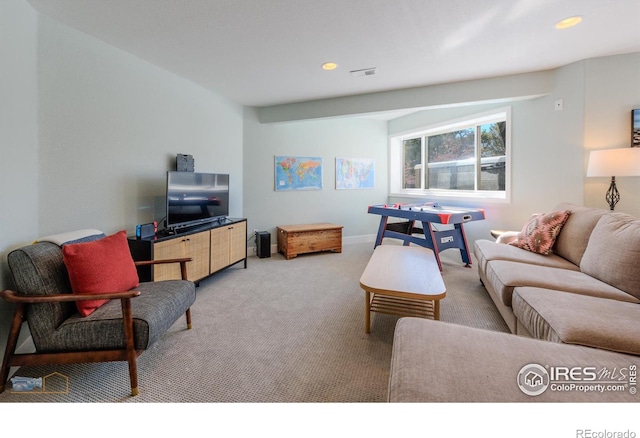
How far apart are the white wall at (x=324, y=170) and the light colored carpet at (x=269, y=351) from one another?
175cm

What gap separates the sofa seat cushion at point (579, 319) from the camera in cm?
124

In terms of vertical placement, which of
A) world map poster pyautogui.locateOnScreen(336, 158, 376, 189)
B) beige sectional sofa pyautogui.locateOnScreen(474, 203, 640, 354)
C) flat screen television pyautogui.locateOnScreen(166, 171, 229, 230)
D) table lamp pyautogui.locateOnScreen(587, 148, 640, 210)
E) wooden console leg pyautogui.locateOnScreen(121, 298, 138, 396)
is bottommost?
wooden console leg pyautogui.locateOnScreen(121, 298, 138, 396)

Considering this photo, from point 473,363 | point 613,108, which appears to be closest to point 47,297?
point 473,363

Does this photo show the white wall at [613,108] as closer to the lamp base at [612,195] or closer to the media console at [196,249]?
the lamp base at [612,195]

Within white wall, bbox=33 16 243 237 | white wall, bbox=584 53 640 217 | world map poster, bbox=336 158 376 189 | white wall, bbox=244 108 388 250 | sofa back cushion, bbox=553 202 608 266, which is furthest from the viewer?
world map poster, bbox=336 158 376 189

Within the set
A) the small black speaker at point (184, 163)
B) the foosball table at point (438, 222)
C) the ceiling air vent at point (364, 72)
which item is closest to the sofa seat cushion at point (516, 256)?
the foosball table at point (438, 222)

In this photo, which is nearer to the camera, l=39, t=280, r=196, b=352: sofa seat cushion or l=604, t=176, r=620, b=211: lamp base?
l=39, t=280, r=196, b=352: sofa seat cushion

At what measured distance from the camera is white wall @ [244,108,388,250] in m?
4.64

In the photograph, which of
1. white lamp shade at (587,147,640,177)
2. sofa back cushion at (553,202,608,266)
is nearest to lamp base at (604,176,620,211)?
white lamp shade at (587,147,640,177)

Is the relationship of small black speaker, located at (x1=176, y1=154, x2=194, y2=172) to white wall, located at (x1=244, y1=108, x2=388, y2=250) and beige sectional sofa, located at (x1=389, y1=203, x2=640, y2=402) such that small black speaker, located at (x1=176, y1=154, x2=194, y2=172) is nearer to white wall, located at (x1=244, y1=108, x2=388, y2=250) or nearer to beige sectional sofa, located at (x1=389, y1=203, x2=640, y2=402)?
white wall, located at (x1=244, y1=108, x2=388, y2=250)

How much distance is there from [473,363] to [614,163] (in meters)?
2.74

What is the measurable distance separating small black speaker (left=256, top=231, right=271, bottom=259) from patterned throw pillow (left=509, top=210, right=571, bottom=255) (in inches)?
129
